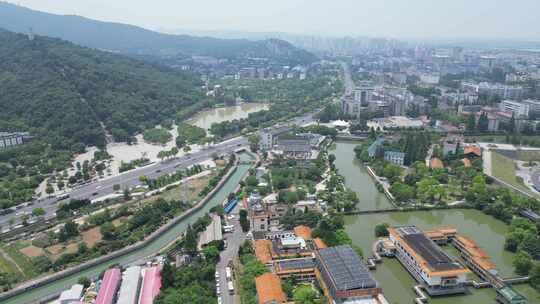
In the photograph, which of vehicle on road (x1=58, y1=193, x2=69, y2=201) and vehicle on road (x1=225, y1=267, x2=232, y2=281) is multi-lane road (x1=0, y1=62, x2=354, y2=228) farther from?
vehicle on road (x1=225, y1=267, x2=232, y2=281)

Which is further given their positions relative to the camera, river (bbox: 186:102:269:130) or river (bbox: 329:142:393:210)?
river (bbox: 186:102:269:130)

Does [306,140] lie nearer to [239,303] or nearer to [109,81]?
[239,303]

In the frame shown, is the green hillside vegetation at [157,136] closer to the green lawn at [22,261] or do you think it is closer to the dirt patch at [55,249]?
the dirt patch at [55,249]

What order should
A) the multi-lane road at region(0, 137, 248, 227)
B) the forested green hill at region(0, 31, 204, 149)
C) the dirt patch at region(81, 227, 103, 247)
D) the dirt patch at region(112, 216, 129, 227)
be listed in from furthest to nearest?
the forested green hill at region(0, 31, 204, 149)
the multi-lane road at region(0, 137, 248, 227)
the dirt patch at region(112, 216, 129, 227)
the dirt patch at region(81, 227, 103, 247)

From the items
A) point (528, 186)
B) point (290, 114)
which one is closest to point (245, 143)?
point (290, 114)

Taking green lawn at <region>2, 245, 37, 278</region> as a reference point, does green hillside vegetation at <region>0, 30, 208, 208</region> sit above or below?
above

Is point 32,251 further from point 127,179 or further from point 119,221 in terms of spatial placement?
point 127,179

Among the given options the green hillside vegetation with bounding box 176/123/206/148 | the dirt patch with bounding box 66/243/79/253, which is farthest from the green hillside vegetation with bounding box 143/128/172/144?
the dirt patch with bounding box 66/243/79/253
